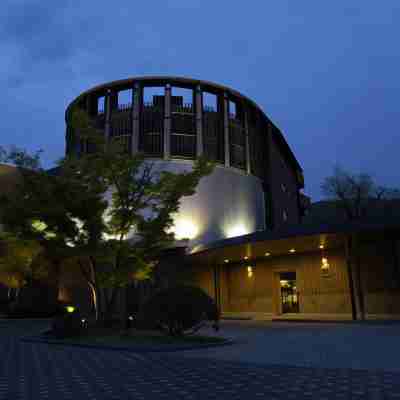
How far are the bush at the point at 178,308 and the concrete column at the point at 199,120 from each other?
63.8ft

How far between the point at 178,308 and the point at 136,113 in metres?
22.1

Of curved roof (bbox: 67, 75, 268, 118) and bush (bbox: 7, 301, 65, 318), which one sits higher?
curved roof (bbox: 67, 75, 268, 118)

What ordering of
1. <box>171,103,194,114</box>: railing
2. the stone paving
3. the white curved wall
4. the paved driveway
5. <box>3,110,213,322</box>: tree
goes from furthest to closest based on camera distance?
1. <box>171,103,194,114</box>: railing
2. the white curved wall
3. <box>3,110,213,322</box>: tree
4. the paved driveway
5. the stone paving

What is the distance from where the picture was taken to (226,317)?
26.2 meters

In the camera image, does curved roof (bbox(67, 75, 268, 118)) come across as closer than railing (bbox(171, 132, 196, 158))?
No

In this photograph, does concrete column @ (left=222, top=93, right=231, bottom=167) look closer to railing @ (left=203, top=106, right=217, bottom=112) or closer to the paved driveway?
railing @ (left=203, top=106, right=217, bottom=112)

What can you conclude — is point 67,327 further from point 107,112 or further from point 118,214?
point 107,112

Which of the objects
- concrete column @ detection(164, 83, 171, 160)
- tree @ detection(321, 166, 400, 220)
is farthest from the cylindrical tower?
tree @ detection(321, 166, 400, 220)

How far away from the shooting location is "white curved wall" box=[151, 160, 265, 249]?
3222 centimetres

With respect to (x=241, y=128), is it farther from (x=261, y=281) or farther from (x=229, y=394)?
(x=229, y=394)

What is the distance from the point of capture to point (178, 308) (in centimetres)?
1407

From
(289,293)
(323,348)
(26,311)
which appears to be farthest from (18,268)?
(323,348)

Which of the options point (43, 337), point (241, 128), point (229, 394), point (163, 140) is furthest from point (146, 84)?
point (229, 394)

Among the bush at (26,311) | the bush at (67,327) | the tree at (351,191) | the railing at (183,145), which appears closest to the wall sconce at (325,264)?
the bush at (67,327)
